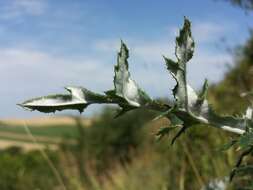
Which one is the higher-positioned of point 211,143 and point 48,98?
point 48,98

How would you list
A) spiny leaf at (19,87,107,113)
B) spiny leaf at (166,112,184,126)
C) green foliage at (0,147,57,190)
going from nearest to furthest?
spiny leaf at (19,87,107,113) → spiny leaf at (166,112,184,126) → green foliage at (0,147,57,190)

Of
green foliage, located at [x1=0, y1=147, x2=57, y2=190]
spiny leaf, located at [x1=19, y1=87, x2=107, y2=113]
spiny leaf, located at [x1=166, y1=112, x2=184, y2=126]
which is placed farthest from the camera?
green foliage, located at [x1=0, y1=147, x2=57, y2=190]

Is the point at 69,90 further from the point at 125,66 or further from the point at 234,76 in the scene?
the point at 234,76

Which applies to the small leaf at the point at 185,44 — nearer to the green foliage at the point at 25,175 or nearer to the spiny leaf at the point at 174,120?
the spiny leaf at the point at 174,120

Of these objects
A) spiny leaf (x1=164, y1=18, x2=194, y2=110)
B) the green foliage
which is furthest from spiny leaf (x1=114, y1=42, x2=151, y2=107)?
the green foliage

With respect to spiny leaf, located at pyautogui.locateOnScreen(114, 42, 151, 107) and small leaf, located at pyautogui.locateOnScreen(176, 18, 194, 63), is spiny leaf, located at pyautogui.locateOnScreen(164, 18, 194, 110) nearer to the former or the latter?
small leaf, located at pyautogui.locateOnScreen(176, 18, 194, 63)

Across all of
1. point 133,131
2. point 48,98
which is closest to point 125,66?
point 48,98
